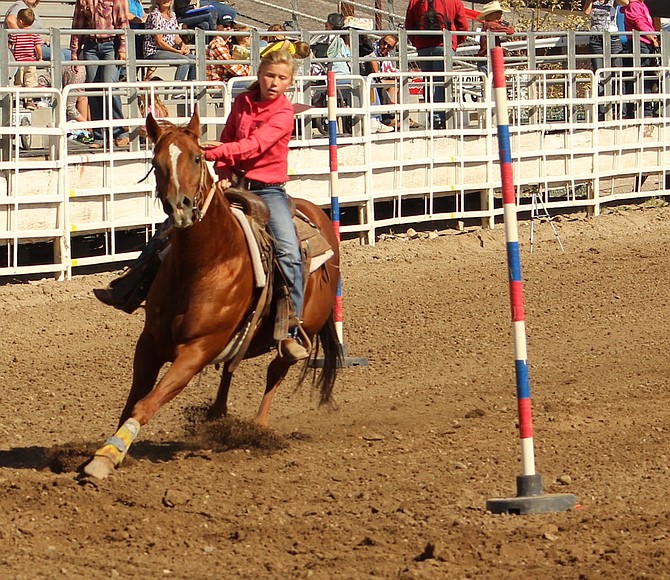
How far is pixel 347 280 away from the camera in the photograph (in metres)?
13.4

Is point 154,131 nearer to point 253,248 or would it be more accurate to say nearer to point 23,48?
point 253,248

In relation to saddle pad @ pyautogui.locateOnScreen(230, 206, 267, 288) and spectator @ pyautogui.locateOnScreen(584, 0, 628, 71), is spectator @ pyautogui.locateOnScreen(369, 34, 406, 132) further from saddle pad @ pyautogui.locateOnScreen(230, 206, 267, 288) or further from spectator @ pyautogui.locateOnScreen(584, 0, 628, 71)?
saddle pad @ pyautogui.locateOnScreen(230, 206, 267, 288)

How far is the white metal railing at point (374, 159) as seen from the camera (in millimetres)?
12461

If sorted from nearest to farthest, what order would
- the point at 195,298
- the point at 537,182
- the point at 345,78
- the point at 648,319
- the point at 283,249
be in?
the point at 195,298 < the point at 283,249 < the point at 648,319 < the point at 345,78 < the point at 537,182

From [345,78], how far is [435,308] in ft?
11.7

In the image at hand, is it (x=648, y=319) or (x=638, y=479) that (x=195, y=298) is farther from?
(x=648, y=319)

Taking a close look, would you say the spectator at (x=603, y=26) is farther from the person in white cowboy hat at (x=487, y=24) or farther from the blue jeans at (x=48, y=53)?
the blue jeans at (x=48, y=53)

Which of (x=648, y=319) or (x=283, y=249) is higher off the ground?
(x=283, y=249)

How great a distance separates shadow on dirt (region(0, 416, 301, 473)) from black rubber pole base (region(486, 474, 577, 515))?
1946 mm

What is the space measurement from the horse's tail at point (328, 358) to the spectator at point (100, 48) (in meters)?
4.89

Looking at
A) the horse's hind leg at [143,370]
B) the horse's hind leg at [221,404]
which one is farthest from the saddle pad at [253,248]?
the horse's hind leg at [221,404]

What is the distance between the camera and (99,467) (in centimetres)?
643

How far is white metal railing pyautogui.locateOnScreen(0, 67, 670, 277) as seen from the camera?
40.9ft

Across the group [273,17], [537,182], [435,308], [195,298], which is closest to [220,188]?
[195,298]
